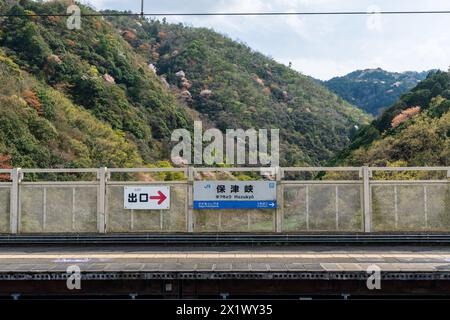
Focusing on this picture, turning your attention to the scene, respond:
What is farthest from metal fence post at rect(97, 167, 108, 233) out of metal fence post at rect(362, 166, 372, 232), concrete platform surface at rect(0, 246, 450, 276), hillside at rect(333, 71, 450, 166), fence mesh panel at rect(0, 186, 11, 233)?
hillside at rect(333, 71, 450, 166)

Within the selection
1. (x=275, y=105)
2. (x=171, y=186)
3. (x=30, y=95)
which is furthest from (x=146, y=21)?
(x=171, y=186)

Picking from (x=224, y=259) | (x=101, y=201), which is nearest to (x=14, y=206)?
(x=101, y=201)

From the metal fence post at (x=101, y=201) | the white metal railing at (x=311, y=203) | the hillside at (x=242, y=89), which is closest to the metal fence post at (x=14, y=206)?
the white metal railing at (x=311, y=203)

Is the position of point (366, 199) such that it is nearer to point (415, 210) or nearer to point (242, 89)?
point (415, 210)

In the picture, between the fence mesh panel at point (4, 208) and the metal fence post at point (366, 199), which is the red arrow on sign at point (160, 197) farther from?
the metal fence post at point (366, 199)

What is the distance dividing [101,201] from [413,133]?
44.7 m

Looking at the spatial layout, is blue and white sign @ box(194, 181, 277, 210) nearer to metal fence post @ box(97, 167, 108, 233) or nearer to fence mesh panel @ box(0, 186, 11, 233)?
metal fence post @ box(97, 167, 108, 233)

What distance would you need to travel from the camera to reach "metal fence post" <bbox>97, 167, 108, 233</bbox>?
837 inches

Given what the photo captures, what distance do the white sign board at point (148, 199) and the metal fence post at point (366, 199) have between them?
27.1 feet

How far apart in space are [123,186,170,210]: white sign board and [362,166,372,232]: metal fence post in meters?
8.25

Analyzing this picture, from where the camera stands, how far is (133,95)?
8769cm

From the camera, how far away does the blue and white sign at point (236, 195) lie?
21.4 m

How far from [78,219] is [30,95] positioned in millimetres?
44383
